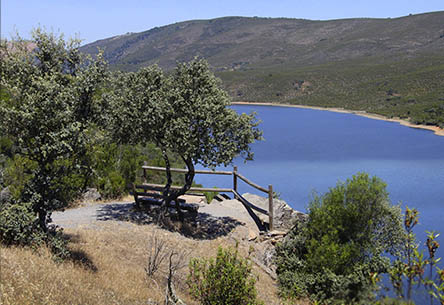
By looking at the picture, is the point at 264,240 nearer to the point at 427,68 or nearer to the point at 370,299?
the point at 370,299

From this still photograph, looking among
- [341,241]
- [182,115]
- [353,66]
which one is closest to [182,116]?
[182,115]

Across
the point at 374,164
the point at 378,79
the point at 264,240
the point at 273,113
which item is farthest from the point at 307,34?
the point at 264,240

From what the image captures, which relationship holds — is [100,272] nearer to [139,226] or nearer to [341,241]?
[139,226]

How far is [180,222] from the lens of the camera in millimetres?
13281

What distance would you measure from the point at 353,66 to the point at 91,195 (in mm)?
95603

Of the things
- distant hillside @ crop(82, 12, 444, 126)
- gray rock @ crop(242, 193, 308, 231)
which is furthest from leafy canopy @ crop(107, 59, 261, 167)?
gray rock @ crop(242, 193, 308, 231)

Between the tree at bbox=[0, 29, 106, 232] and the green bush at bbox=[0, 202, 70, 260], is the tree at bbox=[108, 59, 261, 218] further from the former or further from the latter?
the green bush at bbox=[0, 202, 70, 260]

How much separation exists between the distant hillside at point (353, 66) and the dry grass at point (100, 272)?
4.84 m

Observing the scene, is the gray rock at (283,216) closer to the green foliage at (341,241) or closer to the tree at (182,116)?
the green foliage at (341,241)

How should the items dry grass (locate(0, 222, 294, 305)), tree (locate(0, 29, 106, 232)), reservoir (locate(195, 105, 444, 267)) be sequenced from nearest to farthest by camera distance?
dry grass (locate(0, 222, 294, 305)) → tree (locate(0, 29, 106, 232)) → reservoir (locate(195, 105, 444, 267))

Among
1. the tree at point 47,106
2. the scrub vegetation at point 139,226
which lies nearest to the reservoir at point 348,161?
the scrub vegetation at point 139,226

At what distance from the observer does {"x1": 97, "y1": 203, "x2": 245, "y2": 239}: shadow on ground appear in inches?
505

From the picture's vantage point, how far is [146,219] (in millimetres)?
12961

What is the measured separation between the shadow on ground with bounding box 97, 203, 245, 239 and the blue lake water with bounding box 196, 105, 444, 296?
4767 millimetres
